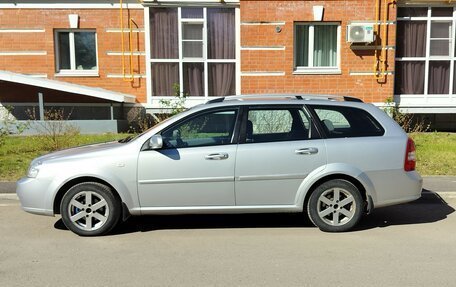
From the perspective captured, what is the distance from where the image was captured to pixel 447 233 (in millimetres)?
5535

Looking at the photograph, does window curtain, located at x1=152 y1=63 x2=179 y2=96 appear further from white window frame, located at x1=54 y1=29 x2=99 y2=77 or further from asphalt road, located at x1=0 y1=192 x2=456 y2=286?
asphalt road, located at x1=0 y1=192 x2=456 y2=286

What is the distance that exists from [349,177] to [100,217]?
2.97 meters

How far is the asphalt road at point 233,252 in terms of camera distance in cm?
416

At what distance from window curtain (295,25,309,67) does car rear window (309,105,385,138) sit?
8.47 m

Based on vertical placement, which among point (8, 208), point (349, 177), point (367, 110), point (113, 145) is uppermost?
point (367, 110)

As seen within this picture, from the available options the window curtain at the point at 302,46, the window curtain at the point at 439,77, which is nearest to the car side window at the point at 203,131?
the window curtain at the point at 302,46

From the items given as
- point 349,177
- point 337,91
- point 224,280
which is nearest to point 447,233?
point 349,177

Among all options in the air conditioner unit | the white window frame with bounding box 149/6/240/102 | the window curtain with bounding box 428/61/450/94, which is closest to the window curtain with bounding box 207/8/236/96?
the white window frame with bounding box 149/6/240/102

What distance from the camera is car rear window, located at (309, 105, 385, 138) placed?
559cm

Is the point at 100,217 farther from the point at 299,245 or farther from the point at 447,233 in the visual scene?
the point at 447,233

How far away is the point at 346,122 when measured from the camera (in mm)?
5691

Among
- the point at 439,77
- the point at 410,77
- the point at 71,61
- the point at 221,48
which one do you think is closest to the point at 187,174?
the point at 221,48

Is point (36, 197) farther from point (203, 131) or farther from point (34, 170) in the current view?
point (203, 131)

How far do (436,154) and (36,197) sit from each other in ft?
27.0
